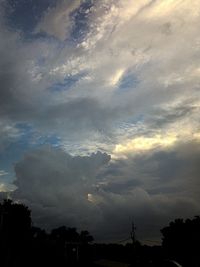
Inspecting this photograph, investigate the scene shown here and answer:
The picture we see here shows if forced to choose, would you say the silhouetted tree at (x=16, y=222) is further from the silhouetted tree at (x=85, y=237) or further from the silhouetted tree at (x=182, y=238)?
the silhouetted tree at (x=85, y=237)

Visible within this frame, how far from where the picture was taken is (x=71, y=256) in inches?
3002

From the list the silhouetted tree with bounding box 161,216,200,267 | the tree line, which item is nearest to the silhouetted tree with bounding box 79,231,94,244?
the tree line

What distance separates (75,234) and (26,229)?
66.4m

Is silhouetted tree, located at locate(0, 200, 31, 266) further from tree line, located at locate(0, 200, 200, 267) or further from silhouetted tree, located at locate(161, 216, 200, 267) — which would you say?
silhouetted tree, located at locate(161, 216, 200, 267)

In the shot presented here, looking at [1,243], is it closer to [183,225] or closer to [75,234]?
[183,225]

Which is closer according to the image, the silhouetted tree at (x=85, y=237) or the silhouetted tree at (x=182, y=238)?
the silhouetted tree at (x=182, y=238)

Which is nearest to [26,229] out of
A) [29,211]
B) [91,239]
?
[29,211]

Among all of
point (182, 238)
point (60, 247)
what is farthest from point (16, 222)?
point (182, 238)

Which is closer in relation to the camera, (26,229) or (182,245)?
(26,229)

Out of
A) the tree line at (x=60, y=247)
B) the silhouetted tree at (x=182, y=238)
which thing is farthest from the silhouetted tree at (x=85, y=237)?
the silhouetted tree at (x=182, y=238)

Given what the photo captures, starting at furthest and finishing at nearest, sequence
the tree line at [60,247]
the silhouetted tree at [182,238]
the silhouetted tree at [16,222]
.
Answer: the silhouetted tree at [182,238] < the silhouetted tree at [16,222] < the tree line at [60,247]

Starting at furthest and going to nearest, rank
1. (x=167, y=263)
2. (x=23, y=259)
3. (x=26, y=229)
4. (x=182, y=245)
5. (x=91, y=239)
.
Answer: (x=91, y=239) < (x=182, y=245) < (x=26, y=229) < (x=23, y=259) < (x=167, y=263)

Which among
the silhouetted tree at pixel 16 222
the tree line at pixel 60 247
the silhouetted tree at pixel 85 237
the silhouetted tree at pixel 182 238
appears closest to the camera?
the tree line at pixel 60 247

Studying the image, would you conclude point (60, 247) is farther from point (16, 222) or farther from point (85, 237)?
point (85, 237)
